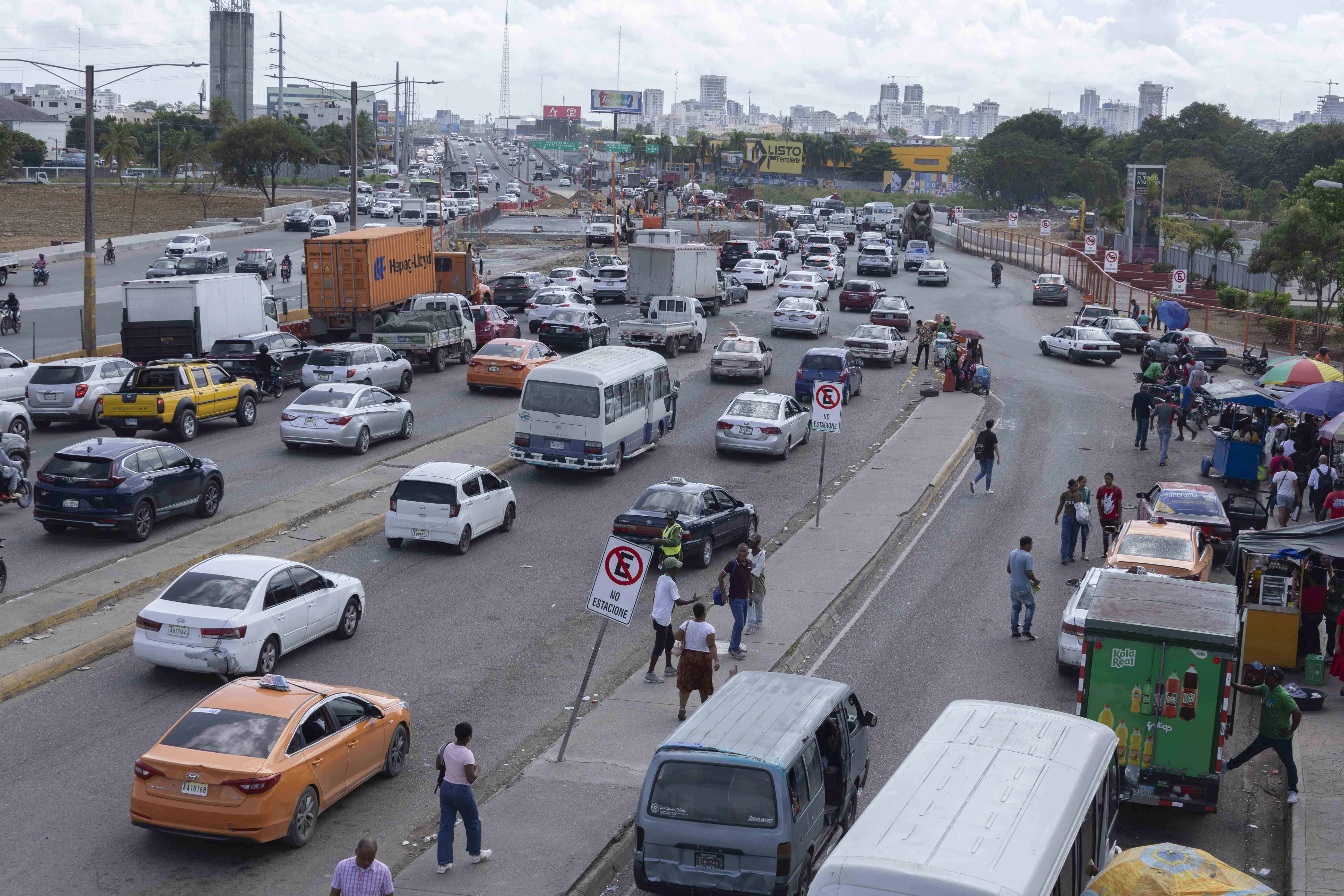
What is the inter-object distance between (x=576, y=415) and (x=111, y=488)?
923cm

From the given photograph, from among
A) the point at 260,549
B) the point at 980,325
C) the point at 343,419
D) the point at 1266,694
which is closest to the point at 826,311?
the point at 980,325

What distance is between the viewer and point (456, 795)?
37.4ft

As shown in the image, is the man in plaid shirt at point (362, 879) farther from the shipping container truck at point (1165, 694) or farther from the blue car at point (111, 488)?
the blue car at point (111, 488)

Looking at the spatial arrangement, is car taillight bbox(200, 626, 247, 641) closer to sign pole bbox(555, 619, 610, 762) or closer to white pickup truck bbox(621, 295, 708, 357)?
sign pole bbox(555, 619, 610, 762)

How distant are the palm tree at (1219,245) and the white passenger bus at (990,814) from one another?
219ft

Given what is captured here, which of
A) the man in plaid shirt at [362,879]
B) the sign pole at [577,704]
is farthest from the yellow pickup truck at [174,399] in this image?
the man in plaid shirt at [362,879]

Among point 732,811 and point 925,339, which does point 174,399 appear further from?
point 925,339

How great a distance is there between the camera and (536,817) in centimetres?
1275

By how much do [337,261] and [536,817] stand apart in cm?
3127

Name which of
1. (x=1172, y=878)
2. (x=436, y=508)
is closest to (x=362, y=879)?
(x=1172, y=878)

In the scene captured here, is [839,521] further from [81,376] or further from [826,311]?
[826,311]

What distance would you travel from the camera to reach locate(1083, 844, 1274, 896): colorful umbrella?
8789mm

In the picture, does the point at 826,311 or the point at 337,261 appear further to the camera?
the point at 826,311

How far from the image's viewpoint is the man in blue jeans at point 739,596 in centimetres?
1772
